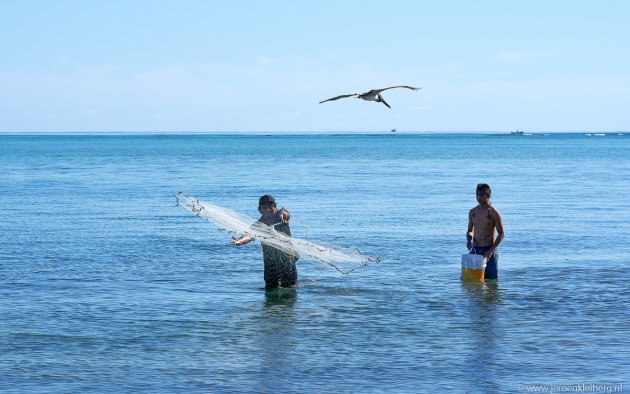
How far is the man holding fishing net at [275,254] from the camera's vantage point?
12703mm

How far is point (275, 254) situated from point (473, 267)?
10.2 ft

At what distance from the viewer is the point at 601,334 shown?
36.1 feet

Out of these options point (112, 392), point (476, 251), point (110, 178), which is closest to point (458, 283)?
point (476, 251)

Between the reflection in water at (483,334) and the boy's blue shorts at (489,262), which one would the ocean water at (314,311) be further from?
the boy's blue shorts at (489,262)

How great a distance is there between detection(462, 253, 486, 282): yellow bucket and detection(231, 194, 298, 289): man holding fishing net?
8.66 ft

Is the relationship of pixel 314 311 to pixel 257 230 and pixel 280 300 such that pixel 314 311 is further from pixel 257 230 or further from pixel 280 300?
pixel 257 230

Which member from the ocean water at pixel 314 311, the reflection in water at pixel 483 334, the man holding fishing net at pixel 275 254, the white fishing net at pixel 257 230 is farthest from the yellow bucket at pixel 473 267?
the man holding fishing net at pixel 275 254

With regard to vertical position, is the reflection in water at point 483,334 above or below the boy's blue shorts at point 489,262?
below

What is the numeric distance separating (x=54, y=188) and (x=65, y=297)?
92.6ft

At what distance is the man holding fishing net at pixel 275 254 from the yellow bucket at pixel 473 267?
264 cm

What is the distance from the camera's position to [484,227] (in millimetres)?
13594

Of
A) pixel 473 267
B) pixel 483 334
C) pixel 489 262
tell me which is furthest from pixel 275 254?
pixel 483 334

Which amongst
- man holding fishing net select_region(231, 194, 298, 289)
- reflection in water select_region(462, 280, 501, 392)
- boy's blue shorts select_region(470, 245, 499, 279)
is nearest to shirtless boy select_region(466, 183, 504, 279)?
boy's blue shorts select_region(470, 245, 499, 279)

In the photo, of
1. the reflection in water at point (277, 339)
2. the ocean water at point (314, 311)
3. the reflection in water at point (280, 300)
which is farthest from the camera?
the reflection in water at point (280, 300)
